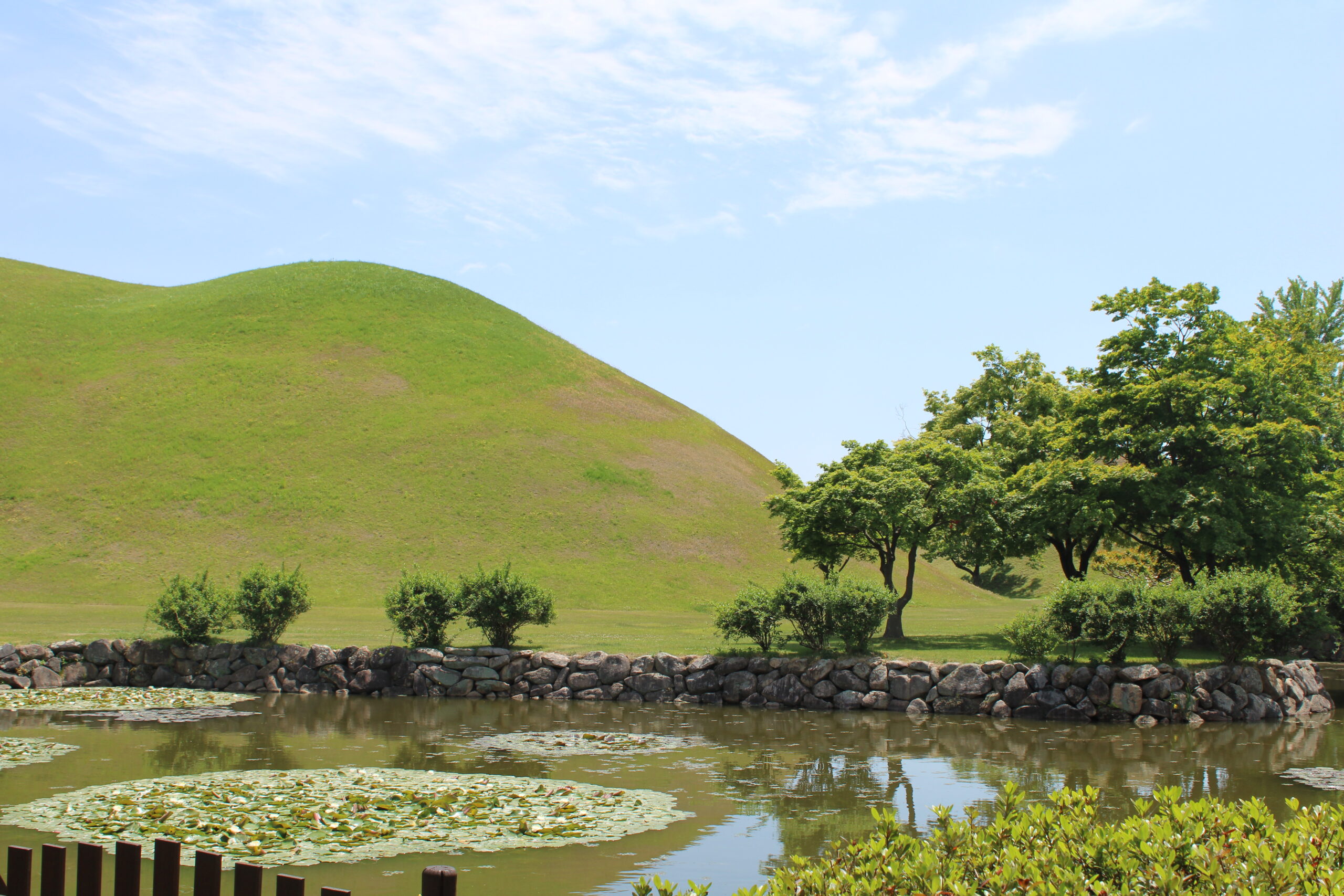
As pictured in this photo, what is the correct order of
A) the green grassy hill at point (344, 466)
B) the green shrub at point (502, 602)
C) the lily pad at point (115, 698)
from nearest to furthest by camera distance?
the lily pad at point (115, 698)
the green shrub at point (502, 602)
the green grassy hill at point (344, 466)

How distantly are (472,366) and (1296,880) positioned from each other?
7098 cm

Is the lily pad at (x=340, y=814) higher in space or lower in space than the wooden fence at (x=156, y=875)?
lower

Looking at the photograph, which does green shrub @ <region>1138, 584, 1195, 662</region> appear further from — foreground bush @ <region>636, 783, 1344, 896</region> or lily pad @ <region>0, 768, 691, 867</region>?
foreground bush @ <region>636, 783, 1344, 896</region>

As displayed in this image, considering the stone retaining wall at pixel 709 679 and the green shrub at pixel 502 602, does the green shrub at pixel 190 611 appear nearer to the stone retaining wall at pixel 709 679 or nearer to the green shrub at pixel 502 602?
the stone retaining wall at pixel 709 679

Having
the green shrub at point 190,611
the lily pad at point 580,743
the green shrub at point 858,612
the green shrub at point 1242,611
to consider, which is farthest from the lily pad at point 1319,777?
the green shrub at point 190,611

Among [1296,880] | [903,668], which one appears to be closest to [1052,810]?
[1296,880]

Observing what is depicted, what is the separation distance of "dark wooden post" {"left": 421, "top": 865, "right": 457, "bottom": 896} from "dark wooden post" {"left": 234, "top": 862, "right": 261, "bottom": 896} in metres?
0.65

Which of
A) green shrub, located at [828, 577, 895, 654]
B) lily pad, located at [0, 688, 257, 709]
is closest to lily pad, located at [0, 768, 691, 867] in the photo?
lily pad, located at [0, 688, 257, 709]

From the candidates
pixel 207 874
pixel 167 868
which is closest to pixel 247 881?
pixel 207 874

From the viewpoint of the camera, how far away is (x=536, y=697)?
24.0m

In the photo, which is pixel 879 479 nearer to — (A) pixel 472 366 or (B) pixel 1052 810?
(B) pixel 1052 810

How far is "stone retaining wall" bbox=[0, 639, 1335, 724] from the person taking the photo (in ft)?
66.1

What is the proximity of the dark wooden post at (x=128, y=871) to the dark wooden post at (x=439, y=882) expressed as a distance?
1392 millimetres

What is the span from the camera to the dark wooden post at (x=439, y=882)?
13.2 ft
